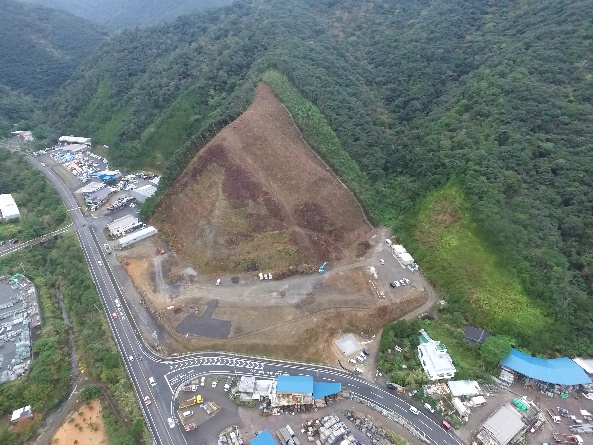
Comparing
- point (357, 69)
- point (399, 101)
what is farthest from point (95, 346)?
point (357, 69)

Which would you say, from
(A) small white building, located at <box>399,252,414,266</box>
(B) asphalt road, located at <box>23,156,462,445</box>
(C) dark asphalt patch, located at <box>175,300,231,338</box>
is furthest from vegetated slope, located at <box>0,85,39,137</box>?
(A) small white building, located at <box>399,252,414,266</box>

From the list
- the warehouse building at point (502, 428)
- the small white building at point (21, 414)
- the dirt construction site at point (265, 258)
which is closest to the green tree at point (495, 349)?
the warehouse building at point (502, 428)

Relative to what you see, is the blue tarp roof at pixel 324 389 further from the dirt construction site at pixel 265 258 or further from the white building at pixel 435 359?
the white building at pixel 435 359

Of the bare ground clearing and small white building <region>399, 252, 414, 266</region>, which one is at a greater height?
small white building <region>399, 252, 414, 266</region>

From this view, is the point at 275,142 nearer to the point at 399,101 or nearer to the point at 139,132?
the point at 399,101

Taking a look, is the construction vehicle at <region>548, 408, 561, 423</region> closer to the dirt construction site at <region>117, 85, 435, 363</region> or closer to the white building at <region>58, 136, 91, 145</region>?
the dirt construction site at <region>117, 85, 435, 363</region>

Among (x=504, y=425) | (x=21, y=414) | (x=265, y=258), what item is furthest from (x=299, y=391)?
(x=21, y=414)
